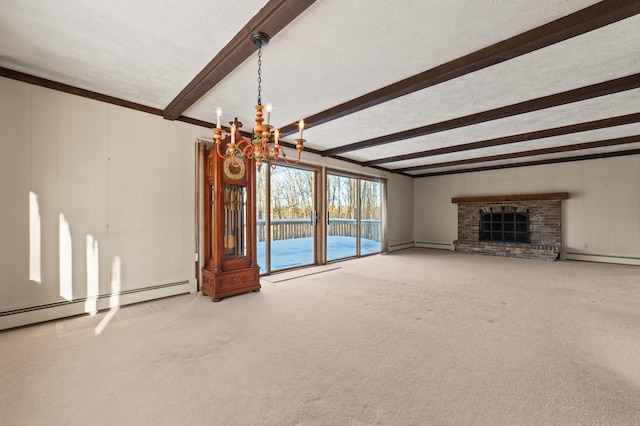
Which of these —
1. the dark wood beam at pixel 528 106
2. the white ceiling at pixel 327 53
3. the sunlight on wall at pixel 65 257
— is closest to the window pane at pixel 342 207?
the dark wood beam at pixel 528 106

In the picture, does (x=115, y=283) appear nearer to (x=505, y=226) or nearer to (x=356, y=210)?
(x=356, y=210)

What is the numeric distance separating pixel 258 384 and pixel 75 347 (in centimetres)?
171

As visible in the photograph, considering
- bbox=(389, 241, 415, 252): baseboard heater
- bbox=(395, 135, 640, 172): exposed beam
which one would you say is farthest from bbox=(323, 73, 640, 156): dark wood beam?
bbox=(389, 241, 415, 252): baseboard heater

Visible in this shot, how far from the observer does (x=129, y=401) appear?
1.63 metres

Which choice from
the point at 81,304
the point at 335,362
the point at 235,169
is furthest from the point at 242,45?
the point at 81,304

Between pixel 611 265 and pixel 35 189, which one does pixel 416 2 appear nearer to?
pixel 35 189

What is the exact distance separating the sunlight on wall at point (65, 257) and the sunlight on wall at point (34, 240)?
0.52ft

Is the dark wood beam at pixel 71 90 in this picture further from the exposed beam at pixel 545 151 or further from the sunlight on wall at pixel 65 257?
the exposed beam at pixel 545 151

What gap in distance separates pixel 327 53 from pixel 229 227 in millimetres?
2480

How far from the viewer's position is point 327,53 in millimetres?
2293

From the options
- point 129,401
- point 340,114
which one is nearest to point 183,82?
point 340,114

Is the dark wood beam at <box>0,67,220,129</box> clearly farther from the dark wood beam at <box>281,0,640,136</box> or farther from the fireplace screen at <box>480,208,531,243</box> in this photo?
the fireplace screen at <box>480,208,531,243</box>

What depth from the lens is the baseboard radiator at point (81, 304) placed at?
2.66 metres

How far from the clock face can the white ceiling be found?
25.2 inches
